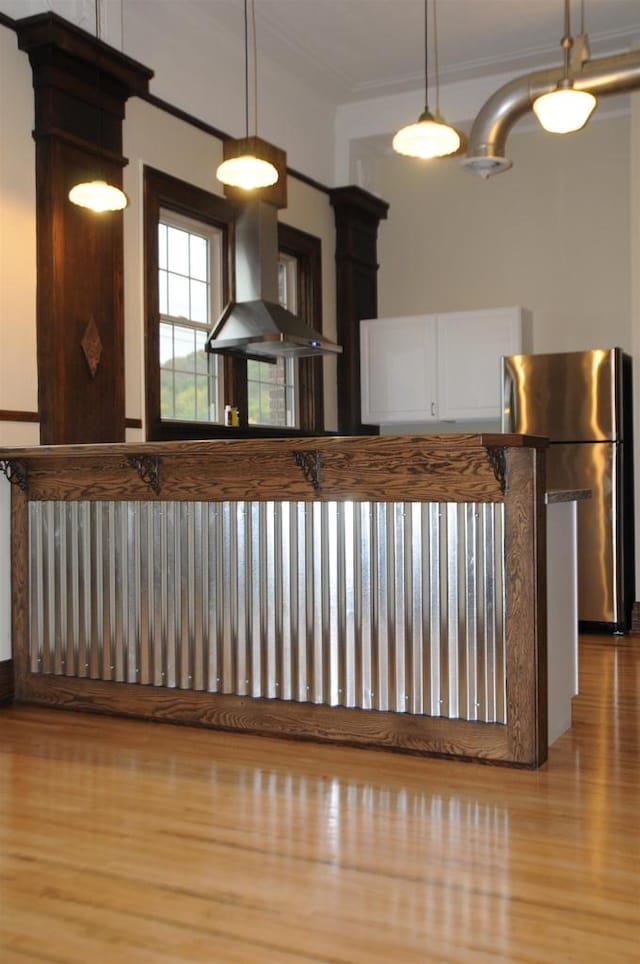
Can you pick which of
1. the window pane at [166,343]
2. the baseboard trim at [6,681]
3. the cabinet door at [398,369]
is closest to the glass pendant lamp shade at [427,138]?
the window pane at [166,343]

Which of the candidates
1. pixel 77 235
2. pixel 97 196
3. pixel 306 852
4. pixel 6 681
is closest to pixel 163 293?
pixel 77 235

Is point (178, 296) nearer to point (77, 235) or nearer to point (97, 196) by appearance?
point (77, 235)

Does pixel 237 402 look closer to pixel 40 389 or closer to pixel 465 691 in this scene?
pixel 40 389

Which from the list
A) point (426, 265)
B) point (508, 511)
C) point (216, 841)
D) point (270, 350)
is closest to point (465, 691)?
point (508, 511)

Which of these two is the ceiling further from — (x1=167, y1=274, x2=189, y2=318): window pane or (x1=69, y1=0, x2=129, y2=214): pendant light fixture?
(x1=69, y1=0, x2=129, y2=214): pendant light fixture

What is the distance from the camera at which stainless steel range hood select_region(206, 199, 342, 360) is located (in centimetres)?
596

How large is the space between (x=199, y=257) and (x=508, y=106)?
207 cm

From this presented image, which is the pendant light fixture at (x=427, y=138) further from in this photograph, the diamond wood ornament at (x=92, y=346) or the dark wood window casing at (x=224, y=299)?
the dark wood window casing at (x=224, y=299)

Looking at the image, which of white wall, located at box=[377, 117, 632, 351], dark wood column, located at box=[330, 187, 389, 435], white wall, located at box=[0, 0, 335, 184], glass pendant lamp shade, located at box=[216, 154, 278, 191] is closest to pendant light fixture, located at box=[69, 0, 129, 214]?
glass pendant lamp shade, located at box=[216, 154, 278, 191]

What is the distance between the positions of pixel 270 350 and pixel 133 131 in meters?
1.54

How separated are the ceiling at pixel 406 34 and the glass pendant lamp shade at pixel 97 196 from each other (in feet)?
6.46

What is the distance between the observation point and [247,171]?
4.34 meters

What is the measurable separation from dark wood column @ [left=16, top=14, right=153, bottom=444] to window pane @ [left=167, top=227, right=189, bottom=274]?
806 mm

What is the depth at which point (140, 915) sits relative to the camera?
7.48ft
